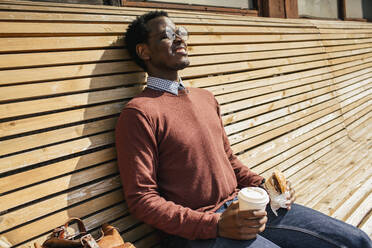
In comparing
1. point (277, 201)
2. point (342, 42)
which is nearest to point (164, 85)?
point (277, 201)

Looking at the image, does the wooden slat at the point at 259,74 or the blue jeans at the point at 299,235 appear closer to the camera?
the blue jeans at the point at 299,235

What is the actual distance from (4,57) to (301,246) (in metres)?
1.95

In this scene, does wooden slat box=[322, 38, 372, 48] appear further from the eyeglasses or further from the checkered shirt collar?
the checkered shirt collar

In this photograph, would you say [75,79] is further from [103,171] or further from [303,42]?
[303,42]

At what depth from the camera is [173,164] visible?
1.85 metres

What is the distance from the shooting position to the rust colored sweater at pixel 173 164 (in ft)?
5.52

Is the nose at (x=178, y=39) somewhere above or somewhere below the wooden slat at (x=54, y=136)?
above

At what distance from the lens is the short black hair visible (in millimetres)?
2166

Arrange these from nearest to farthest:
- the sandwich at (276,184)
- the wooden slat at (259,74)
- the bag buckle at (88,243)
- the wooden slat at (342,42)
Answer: the bag buckle at (88,243) → the sandwich at (276,184) → the wooden slat at (259,74) → the wooden slat at (342,42)

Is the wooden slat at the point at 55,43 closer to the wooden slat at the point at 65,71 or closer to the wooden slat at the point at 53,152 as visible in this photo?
the wooden slat at the point at 65,71

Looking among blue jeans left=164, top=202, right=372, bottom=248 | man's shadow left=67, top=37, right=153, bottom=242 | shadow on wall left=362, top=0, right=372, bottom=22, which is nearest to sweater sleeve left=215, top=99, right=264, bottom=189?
blue jeans left=164, top=202, right=372, bottom=248

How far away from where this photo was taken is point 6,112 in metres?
1.66

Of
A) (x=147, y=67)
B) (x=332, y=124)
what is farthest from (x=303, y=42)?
(x=147, y=67)

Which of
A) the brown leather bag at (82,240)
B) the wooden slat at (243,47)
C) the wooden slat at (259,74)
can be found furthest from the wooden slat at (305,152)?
the brown leather bag at (82,240)
